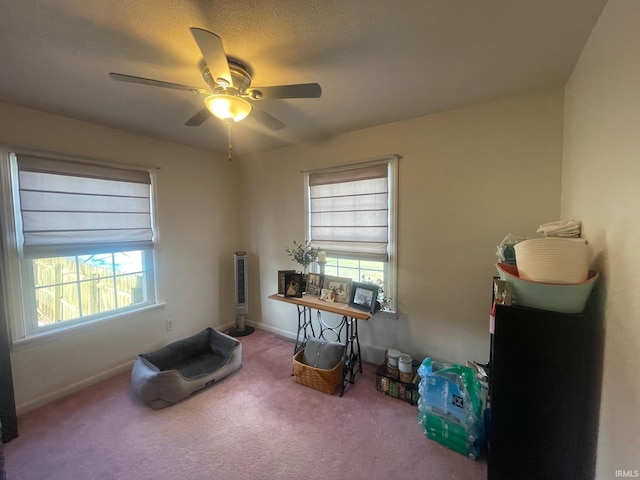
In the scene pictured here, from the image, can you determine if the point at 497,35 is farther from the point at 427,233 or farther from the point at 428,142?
the point at 427,233

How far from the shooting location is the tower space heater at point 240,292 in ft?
10.7

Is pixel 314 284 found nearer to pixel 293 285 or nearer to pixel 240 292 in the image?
pixel 293 285

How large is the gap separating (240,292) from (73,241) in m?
1.68

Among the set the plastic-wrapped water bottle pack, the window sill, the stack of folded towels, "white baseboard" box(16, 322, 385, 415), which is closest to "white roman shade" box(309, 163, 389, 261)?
"white baseboard" box(16, 322, 385, 415)

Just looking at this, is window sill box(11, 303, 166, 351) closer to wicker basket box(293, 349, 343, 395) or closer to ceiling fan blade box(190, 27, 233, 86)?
wicker basket box(293, 349, 343, 395)

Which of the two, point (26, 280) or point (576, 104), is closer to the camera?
point (576, 104)

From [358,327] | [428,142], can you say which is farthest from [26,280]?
[428,142]

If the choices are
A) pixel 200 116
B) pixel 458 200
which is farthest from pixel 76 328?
pixel 458 200

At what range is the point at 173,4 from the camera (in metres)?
Result: 1.09

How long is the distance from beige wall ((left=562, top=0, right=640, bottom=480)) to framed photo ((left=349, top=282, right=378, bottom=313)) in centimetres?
138

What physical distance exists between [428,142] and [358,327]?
1.88 m

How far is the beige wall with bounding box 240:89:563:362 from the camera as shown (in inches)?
72.6

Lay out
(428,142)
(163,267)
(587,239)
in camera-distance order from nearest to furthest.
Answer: (587,239), (428,142), (163,267)

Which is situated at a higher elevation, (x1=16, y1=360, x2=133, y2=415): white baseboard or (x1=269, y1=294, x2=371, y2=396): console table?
(x1=269, y1=294, x2=371, y2=396): console table
